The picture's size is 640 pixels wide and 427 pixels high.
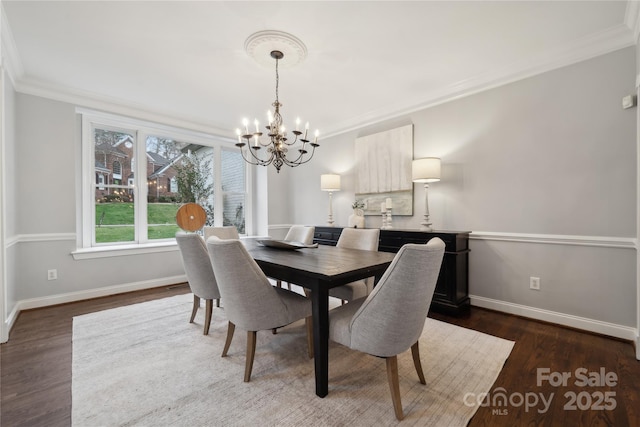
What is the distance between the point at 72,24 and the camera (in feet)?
6.96

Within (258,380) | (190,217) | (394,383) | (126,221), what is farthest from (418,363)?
(126,221)

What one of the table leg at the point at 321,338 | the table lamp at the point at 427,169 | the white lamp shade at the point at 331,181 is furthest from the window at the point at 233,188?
the table leg at the point at 321,338

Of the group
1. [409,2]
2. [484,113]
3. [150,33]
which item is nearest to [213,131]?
[150,33]

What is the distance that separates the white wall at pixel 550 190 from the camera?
227 centimetres

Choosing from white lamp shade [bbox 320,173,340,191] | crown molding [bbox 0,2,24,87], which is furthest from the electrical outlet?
crown molding [bbox 0,2,24,87]

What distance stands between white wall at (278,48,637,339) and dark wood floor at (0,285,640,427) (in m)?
0.31

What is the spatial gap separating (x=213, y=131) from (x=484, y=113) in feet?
13.0

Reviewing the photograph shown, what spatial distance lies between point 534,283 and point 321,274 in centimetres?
243

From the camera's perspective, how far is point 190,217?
4.05 m

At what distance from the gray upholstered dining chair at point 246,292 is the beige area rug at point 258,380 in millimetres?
268

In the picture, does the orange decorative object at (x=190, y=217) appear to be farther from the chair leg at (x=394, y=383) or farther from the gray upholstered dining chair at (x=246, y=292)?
the chair leg at (x=394, y=383)

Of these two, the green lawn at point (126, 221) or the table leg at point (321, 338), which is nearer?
the table leg at point (321, 338)

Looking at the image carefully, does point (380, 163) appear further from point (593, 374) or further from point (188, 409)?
point (188, 409)

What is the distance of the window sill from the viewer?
11.1 ft
